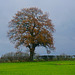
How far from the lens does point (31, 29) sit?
141 ft

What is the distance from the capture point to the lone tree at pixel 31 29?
4238 centimetres

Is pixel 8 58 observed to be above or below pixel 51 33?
below

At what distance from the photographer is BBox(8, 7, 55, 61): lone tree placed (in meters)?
42.4

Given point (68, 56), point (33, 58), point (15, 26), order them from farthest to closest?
point (68, 56)
point (33, 58)
point (15, 26)

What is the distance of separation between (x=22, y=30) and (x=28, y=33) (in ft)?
5.07

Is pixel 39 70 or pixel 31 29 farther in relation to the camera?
pixel 31 29

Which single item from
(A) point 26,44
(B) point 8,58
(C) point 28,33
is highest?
(C) point 28,33

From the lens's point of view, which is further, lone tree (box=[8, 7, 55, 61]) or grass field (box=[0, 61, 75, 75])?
lone tree (box=[8, 7, 55, 61])

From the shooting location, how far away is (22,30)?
140 feet

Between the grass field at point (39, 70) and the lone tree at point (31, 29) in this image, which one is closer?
the grass field at point (39, 70)

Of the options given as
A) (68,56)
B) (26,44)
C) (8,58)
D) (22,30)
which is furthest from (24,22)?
(68,56)

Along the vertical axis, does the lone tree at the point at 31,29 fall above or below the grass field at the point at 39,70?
above

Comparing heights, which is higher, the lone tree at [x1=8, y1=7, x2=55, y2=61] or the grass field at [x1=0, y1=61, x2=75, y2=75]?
the lone tree at [x1=8, y1=7, x2=55, y2=61]

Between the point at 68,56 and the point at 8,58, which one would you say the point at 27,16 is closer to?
the point at 8,58
